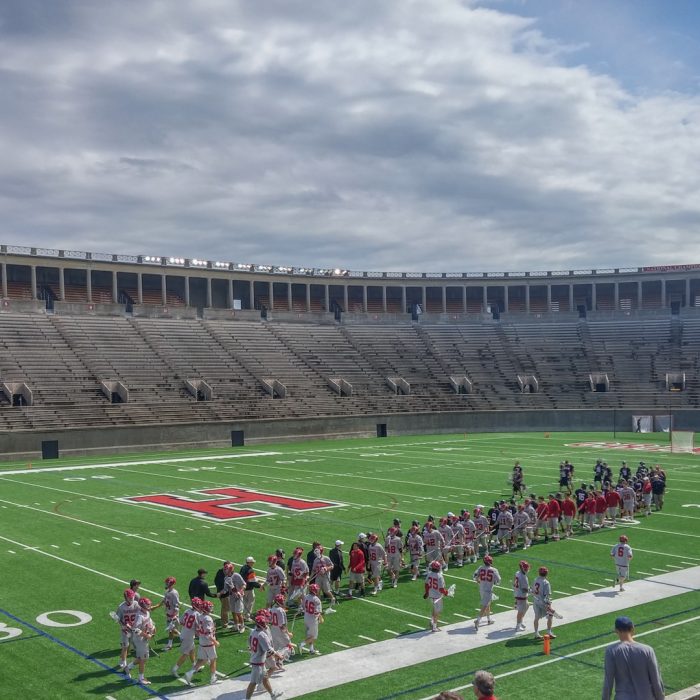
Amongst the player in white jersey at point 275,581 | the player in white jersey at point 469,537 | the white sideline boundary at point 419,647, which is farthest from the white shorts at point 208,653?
the player in white jersey at point 469,537

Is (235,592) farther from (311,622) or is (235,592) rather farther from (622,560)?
(622,560)

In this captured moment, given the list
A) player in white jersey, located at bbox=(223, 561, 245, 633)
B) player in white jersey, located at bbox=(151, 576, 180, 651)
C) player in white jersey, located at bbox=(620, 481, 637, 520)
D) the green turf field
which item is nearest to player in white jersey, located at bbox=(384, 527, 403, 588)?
the green turf field

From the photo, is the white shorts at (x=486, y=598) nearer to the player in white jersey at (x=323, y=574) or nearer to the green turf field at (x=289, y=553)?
the green turf field at (x=289, y=553)

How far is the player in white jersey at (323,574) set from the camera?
51.2 feet

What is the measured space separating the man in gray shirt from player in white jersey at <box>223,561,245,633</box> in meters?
8.29

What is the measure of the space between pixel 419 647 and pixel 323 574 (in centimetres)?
296

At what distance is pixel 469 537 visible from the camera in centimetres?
1920

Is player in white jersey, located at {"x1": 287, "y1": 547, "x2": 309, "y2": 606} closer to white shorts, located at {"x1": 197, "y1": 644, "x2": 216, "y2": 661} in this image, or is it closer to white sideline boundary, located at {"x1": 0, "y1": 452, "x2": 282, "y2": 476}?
white shorts, located at {"x1": 197, "y1": 644, "x2": 216, "y2": 661}

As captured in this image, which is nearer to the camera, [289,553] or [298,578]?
[298,578]

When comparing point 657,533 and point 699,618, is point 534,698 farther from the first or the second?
point 657,533

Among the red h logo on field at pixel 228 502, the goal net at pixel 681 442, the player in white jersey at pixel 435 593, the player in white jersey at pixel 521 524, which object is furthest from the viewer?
the goal net at pixel 681 442

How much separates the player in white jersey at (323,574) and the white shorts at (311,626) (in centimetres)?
234

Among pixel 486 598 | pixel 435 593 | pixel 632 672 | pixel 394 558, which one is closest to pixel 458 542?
pixel 394 558

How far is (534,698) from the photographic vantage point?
1119cm
